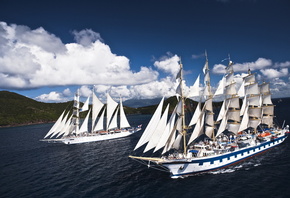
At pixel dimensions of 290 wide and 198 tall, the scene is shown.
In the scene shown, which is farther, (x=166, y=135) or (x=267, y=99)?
(x=267, y=99)

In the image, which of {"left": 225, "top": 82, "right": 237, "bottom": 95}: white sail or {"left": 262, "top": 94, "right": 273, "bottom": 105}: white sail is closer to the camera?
{"left": 225, "top": 82, "right": 237, "bottom": 95}: white sail

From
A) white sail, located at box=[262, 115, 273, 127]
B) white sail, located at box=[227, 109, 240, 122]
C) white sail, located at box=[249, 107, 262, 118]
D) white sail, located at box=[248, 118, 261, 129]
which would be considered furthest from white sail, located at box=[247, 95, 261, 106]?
white sail, located at box=[227, 109, 240, 122]

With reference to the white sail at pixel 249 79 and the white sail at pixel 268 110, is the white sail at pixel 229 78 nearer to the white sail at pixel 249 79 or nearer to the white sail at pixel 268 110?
the white sail at pixel 249 79

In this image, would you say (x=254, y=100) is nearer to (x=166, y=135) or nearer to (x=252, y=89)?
(x=252, y=89)

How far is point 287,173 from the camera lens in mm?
31109

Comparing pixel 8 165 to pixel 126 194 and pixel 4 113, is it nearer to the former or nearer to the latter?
pixel 126 194

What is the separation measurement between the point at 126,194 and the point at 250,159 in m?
31.3

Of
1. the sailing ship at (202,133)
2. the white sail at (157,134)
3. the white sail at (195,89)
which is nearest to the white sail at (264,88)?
the sailing ship at (202,133)

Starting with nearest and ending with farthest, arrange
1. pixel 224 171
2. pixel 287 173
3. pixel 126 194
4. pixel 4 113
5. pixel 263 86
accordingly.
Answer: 1. pixel 126 194
2. pixel 287 173
3. pixel 224 171
4. pixel 263 86
5. pixel 4 113

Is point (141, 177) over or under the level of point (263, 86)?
under

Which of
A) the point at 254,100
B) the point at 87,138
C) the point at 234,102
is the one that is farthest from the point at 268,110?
the point at 87,138

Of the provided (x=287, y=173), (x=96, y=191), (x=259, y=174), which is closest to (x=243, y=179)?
(x=259, y=174)

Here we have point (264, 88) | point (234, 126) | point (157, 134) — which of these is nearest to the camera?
point (157, 134)

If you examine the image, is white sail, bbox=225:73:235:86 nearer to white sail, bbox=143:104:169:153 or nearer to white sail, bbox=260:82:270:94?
white sail, bbox=260:82:270:94
